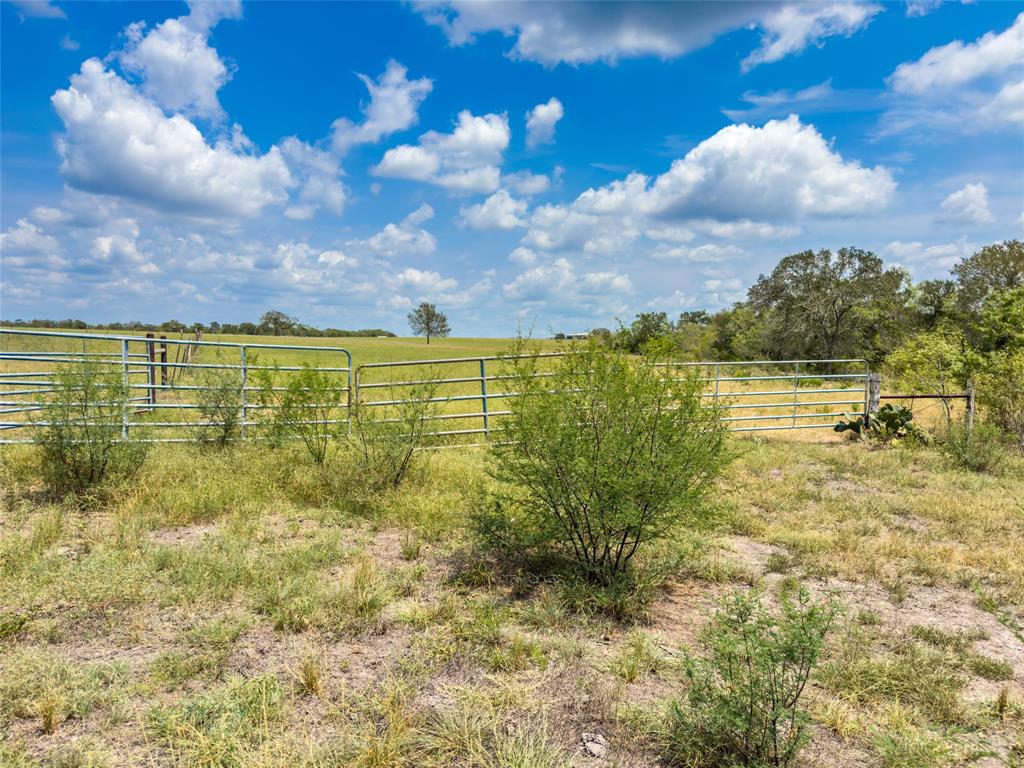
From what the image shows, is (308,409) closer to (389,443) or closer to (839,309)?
(389,443)

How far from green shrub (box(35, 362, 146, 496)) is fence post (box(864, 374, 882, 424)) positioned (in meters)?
12.9

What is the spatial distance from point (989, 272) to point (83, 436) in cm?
3862

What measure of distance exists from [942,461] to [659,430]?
8179 millimetres

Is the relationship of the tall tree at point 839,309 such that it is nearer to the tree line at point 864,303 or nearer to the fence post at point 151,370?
the tree line at point 864,303

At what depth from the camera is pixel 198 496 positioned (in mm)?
6438

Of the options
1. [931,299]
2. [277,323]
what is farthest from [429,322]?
[931,299]

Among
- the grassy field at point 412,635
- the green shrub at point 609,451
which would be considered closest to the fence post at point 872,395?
the grassy field at point 412,635

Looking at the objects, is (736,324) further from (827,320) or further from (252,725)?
(252,725)

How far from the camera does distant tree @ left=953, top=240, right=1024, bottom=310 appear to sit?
29312mm

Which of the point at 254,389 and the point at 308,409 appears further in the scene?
the point at 254,389

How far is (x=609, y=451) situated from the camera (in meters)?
4.45

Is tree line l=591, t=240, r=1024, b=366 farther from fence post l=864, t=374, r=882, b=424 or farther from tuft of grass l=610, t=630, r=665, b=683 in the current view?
tuft of grass l=610, t=630, r=665, b=683

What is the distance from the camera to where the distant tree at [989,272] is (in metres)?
29.3

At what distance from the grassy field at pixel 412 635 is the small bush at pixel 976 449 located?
268cm
